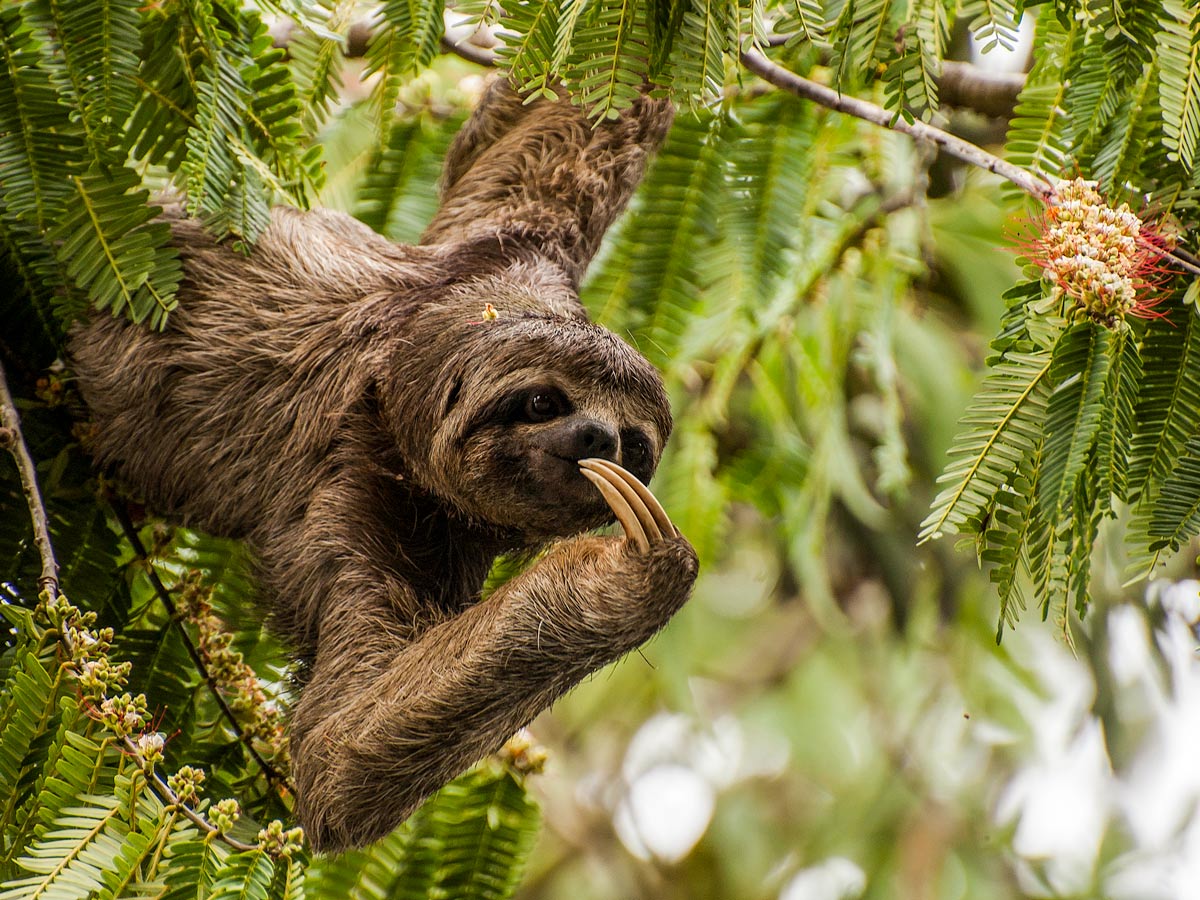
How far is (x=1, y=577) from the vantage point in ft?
14.1

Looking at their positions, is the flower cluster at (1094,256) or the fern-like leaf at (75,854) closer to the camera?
the fern-like leaf at (75,854)

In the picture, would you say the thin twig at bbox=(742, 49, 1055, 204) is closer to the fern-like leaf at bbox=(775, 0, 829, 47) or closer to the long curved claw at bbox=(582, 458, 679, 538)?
the fern-like leaf at bbox=(775, 0, 829, 47)

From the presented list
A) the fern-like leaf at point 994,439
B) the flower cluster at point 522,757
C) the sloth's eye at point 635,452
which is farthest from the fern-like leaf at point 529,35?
the flower cluster at point 522,757

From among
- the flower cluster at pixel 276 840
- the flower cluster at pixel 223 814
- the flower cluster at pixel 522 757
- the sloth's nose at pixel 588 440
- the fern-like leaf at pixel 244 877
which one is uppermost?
the sloth's nose at pixel 588 440

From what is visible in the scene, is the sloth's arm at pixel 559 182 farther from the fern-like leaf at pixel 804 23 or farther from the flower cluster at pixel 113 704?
the flower cluster at pixel 113 704

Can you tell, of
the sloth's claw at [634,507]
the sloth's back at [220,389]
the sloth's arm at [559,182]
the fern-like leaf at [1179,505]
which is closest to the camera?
the fern-like leaf at [1179,505]

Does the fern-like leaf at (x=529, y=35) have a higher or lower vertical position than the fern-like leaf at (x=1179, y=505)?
higher

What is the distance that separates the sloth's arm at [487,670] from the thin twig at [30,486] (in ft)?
2.84

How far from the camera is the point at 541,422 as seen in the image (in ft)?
13.2

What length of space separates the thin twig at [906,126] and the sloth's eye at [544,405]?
1.15m

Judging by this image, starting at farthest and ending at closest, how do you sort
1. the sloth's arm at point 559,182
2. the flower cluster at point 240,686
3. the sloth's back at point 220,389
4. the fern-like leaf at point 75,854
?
the sloth's arm at point 559,182, the sloth's back at point 220,389, the flower cluster at point 240,686, the fern-like leaf at point 75,854

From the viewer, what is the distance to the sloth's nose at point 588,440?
382 centimetres

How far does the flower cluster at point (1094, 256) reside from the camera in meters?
3.12

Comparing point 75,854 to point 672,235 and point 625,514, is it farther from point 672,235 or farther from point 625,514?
point 672,235
